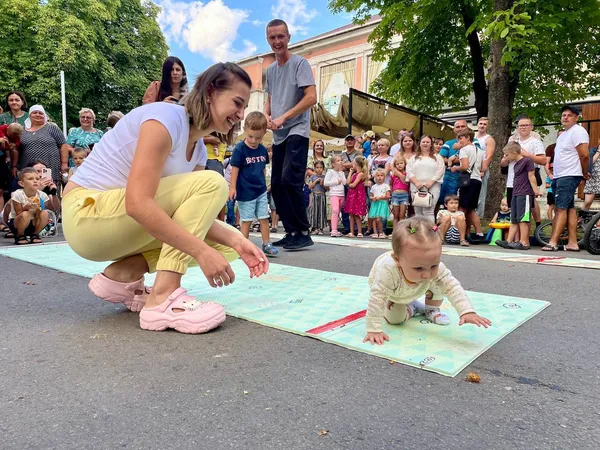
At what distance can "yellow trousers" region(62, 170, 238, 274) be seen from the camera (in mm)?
1994

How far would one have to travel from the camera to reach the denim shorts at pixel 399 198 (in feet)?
23.4

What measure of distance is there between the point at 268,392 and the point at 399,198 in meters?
6.08

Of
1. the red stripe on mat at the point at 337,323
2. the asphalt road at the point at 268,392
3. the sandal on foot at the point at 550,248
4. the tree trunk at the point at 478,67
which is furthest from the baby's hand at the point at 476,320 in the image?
the tree trunk at the point at 478,67

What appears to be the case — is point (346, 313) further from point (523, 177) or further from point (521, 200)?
point (523, 177)

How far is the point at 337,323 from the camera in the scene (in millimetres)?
2107

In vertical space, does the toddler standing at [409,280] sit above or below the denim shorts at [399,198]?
below

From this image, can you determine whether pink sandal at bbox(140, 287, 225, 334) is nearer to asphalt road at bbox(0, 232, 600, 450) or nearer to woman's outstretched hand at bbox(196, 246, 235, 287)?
asphalt road at bbox(0, 232, 600, 450)

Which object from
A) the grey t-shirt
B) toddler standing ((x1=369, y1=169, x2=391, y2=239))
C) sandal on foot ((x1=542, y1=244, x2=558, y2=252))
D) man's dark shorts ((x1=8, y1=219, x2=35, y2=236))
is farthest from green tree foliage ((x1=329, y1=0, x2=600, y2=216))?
man's dark shorts ((x1=8, y1=219, x2=35, y2=236))

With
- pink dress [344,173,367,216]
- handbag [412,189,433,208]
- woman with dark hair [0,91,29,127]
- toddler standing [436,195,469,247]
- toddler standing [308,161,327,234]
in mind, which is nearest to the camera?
toddler standing [436,195,469,247]

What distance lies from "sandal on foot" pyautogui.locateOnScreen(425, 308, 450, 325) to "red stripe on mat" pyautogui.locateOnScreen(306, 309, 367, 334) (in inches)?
12.2

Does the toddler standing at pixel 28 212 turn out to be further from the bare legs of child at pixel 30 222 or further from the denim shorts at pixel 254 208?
the denim shorts at pixel 254 208

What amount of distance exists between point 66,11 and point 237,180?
22.8 m

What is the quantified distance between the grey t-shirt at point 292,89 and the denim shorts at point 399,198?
2860 millimetres

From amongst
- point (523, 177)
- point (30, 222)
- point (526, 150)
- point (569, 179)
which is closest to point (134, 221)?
point (30, 222)
